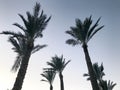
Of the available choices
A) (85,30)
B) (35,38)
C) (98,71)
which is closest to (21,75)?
(35,38)

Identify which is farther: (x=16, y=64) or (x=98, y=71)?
(x=98, y=71)

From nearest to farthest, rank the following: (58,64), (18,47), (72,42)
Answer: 1. (18,47)
2. (72,42)
3. (58,64)

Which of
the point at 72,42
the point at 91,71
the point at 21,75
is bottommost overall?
the point at 21,75

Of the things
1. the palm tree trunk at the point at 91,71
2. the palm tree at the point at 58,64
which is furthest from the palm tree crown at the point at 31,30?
the palm tree at the point at 58,64

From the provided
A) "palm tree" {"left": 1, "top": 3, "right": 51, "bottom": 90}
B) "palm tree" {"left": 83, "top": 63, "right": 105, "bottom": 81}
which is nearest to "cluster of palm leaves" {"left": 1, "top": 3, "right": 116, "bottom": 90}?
"palm tree" {"left": 1, "top": 3, "right": 51, "bottom": 90}

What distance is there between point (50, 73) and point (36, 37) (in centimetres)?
1965

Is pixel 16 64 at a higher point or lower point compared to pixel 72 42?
lower

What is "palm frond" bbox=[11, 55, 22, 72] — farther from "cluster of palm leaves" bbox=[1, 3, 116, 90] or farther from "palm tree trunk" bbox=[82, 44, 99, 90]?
"palm tree trunk" bbox=[82, 44, 99, 90]

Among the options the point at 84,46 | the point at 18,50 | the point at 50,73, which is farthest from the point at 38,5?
the point at 50,73

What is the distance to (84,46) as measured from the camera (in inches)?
936

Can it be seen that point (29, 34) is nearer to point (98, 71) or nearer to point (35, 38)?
point (35, 38)

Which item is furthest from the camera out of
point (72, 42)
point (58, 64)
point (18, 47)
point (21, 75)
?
point (58, 64)

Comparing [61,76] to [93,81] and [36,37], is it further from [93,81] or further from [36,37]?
[36,37]

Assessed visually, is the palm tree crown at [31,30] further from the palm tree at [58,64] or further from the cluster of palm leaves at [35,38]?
the palm tree at [58,64]
